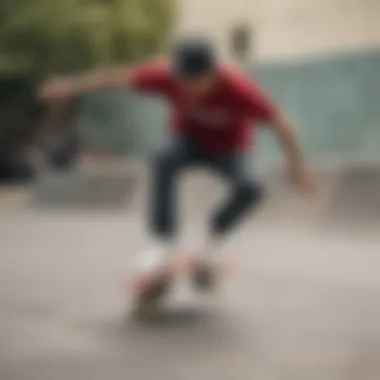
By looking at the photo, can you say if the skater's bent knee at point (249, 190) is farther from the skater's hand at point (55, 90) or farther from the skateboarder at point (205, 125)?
the skater's hand at point (55, 90)

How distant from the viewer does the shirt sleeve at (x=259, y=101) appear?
64 cm

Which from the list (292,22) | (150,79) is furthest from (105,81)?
(292,22)

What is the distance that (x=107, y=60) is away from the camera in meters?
0.66

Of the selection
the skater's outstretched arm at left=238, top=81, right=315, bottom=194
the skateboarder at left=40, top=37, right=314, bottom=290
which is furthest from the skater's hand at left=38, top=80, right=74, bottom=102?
the skater's outstretched arm at left=238, top=81, right=315, bottom=194

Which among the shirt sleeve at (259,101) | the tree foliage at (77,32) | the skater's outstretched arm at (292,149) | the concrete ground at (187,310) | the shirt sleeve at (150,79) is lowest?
the concrete ground at (187,310)

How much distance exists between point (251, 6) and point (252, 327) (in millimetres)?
235

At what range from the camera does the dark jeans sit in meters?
0.65

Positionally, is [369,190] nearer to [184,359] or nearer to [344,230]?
[344,230]

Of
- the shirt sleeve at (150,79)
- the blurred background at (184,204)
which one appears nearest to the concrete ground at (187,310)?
the blurred background at (184,204)

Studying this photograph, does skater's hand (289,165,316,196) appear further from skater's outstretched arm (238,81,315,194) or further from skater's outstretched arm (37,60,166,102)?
skater's outstretched arm (37,60,166,102)

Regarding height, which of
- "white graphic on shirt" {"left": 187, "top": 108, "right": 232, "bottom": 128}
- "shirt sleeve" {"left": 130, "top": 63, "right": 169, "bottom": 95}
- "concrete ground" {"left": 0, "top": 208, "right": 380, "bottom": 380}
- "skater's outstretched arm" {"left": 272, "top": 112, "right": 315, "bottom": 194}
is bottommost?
"concrete ground" {"left": 0, "top": 208, "right": 380, "bottom": 380}

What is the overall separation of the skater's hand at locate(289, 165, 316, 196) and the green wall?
13 mm

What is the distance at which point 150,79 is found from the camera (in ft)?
2.12

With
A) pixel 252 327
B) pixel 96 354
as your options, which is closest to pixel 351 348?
pixel 252 327
